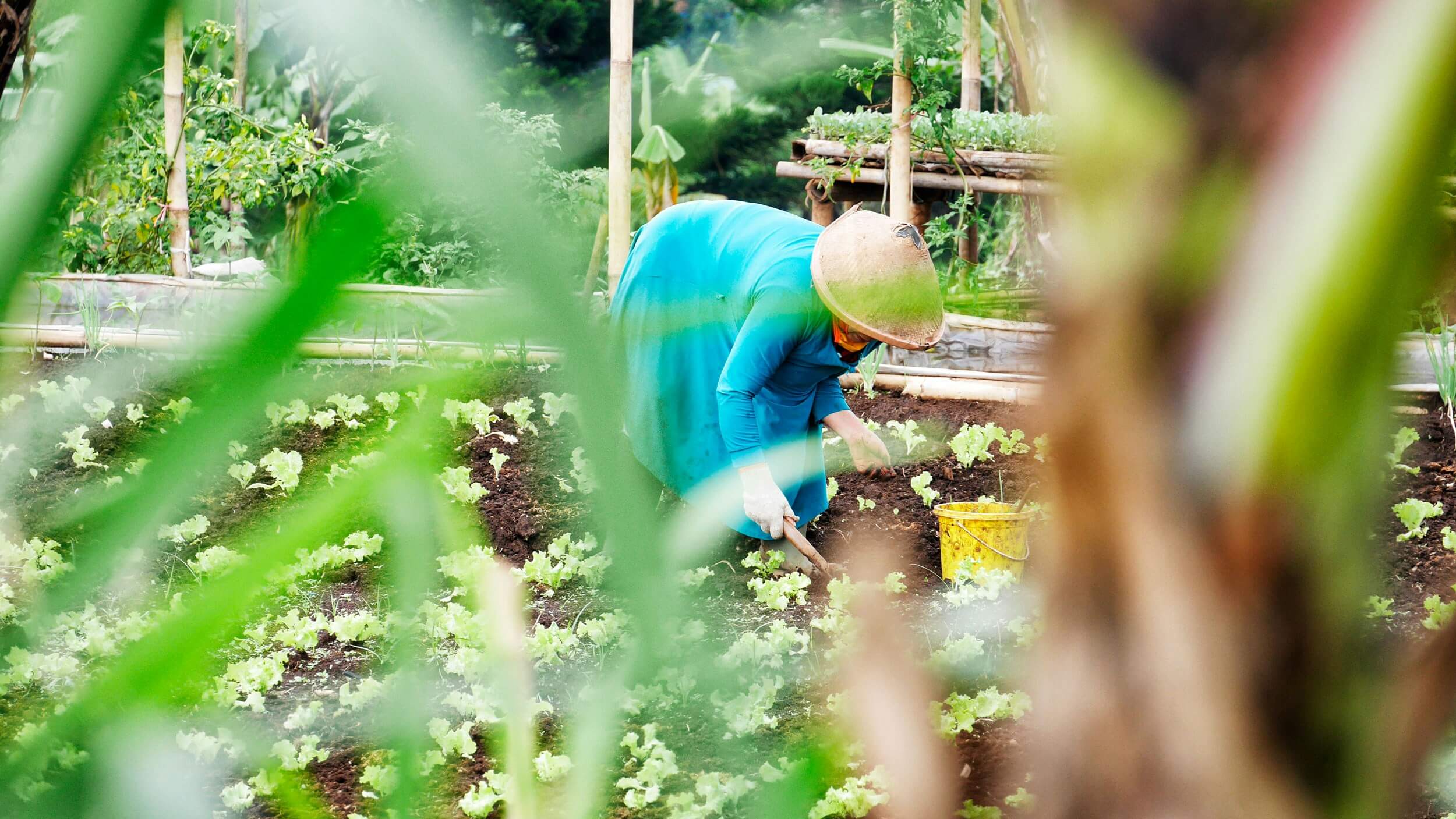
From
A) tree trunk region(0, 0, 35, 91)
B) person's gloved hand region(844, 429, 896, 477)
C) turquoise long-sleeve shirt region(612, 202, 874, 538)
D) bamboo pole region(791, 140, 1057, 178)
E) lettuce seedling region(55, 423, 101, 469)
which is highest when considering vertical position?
bamboo pole region(791, 140, 1057, 178)

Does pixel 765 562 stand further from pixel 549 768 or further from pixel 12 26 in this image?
pixel 12 26

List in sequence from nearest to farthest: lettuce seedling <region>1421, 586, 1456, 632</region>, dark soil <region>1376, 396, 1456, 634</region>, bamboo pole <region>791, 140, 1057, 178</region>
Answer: lettuce seedling <region>1421, 586, 1456, 632</region>, dark soil <region>1376, 396, 1456, 634</region>, bamboo pole <region>791, 140, 1057, 178</region>

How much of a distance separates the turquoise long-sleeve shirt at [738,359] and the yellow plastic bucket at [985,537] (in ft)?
1.60

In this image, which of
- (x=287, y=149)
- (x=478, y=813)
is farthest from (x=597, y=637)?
(x=287, y=149)

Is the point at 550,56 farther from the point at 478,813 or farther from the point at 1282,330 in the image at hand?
the point at 478,813

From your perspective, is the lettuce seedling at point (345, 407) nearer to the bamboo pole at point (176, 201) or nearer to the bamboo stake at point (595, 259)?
the bamboo stake at point (595, 259)

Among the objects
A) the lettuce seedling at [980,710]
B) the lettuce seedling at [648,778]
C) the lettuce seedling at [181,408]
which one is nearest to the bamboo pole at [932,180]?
the lettuce seedling at [980,710]

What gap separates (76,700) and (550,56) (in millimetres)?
254

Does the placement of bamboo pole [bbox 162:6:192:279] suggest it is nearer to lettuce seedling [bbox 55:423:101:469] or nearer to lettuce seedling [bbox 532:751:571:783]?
lettuce seedling [bbox 55:423:101:469]

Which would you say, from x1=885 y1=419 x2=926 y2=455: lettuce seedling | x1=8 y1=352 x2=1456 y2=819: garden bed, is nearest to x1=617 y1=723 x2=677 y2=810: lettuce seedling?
x1=8 y1=352 x2=1456 y2=819: garden bed

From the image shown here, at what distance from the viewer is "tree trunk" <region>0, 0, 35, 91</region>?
12.1 inches

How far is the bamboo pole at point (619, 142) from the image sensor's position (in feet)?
1.35

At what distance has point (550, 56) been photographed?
1.30 ft

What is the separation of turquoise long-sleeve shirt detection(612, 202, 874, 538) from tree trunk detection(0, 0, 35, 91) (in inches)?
92.4
